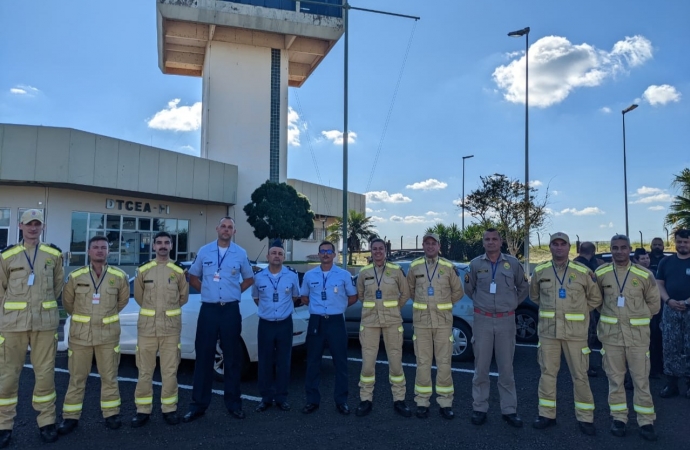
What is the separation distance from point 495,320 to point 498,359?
41 cm

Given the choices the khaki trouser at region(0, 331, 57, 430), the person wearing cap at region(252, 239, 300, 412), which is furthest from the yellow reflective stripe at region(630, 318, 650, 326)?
the khaki trouser at region(0, 331, 57, 430)

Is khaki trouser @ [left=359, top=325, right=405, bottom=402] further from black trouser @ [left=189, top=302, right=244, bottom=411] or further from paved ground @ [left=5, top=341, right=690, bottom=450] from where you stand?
black trouser @ [left=189, top=302, right=244, bottom=411]

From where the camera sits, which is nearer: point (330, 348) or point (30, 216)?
point (30, 216)

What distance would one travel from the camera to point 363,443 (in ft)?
14.7

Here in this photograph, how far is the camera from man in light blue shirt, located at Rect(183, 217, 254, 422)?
17.0ft

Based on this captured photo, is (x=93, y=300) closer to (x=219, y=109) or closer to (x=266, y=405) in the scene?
(x=266, y=405)

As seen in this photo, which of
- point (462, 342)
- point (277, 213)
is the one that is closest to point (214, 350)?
point (462, 342)

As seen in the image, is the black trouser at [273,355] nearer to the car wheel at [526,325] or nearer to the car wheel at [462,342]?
the car wheel at [462,342]

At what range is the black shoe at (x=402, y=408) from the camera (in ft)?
16.9

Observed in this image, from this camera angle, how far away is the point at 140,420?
486cm

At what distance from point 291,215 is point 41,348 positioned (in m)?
22.0

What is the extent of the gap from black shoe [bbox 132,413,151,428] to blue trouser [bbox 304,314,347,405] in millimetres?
1675

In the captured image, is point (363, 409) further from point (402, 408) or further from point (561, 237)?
point (561, 237)

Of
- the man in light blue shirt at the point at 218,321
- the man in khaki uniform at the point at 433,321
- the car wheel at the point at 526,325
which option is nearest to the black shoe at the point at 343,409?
the man in khaki uniform at the point at 433,321
